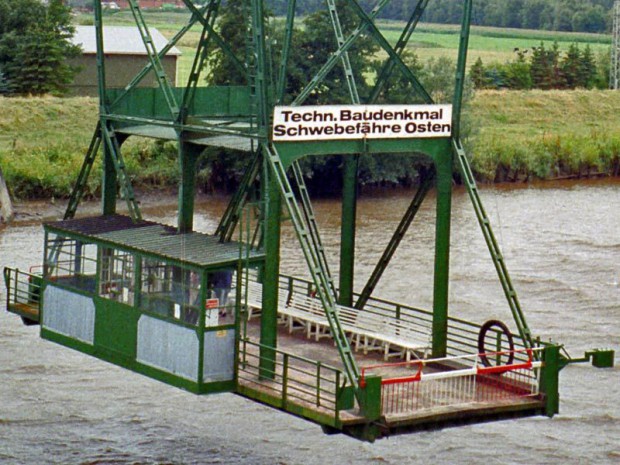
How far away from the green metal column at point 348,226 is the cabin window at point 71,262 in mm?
4356

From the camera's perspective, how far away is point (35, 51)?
245 ft

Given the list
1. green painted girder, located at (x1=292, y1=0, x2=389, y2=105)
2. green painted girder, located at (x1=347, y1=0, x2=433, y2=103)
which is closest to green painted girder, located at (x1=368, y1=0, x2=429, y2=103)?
green painted girder, located at (x1=347, y1=0, x2=433, y2=103)

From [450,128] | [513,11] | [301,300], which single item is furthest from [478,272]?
[513,11]

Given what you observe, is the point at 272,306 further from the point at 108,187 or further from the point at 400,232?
the point at 108,187

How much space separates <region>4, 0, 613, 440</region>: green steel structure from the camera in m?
23.5

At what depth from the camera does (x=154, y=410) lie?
30.4 metres

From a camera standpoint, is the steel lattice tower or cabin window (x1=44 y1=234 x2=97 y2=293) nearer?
cabin window (x1=44 y1=234 x2=97 y2=293)

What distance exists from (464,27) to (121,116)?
662 centimetres

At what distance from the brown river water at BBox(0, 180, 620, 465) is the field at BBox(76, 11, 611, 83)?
37513 mm

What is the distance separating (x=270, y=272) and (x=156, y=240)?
8.41 feet

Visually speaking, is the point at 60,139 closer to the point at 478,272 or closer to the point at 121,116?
the point at 478,272

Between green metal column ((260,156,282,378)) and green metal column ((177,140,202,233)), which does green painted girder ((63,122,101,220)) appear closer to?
green metal column ((177,140,202,233))

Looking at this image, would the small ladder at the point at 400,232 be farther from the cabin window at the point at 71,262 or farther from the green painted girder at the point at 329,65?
the cabin window at the point at 71,262

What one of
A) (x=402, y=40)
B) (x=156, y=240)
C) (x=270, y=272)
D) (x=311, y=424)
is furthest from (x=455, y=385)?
(x=402, y=40)
